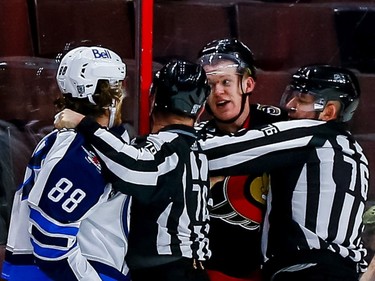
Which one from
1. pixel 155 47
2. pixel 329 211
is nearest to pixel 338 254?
pixel 329 211

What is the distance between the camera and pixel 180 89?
2223mm

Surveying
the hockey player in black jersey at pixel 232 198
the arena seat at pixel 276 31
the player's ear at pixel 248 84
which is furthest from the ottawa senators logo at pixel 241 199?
the arena seat at pixel 276 31

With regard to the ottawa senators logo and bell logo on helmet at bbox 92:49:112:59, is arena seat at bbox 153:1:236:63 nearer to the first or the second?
the ottawa senators logo

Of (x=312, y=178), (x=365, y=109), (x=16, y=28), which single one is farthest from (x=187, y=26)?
(x=312, y=178)

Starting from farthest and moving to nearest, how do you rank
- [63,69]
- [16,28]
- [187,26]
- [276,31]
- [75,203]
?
[276,31]
[187,26]
[16,28]
[63,69]
[75,203]

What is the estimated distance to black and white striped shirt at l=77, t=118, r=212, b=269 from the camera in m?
2.10

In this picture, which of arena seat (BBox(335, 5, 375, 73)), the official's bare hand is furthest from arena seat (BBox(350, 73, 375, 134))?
the official's bare hand

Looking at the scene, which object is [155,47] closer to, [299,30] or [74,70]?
[299,30]

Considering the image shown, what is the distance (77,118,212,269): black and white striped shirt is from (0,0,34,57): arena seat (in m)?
0.70

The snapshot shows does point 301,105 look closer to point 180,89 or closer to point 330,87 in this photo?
point 330,87

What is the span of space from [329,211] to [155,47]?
2.78ft

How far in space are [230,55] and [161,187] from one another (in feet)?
1.63

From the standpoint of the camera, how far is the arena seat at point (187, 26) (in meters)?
2.91

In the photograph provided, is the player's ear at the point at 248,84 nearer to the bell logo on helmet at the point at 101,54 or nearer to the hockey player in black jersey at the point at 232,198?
the hockey player in black jersey at the point at 232,198
